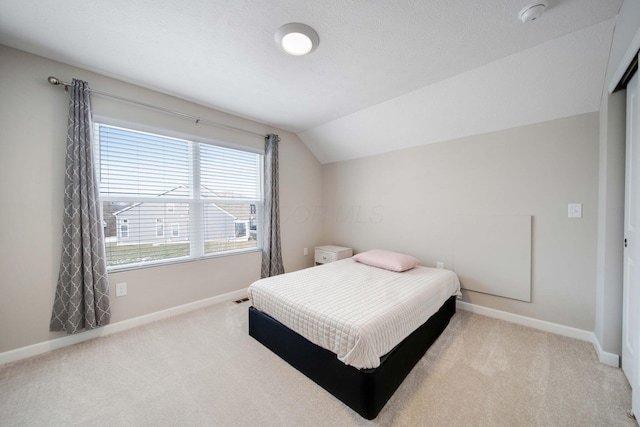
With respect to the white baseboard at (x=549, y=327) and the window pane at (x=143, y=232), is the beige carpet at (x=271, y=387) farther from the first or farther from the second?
the window pane at (x=143, y=232)

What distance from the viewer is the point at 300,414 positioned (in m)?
1.41

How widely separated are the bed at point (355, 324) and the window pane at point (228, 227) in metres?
1.18

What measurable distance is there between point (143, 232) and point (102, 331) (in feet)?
3.14

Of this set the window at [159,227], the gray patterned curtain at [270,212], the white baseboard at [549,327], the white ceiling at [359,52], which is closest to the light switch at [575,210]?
the white ceiling at [359,52]

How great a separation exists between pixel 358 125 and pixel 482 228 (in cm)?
193

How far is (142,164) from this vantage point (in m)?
2.54

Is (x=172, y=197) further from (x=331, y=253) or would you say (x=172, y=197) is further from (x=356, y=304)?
(x=356, y=304)

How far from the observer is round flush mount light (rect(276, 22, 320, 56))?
1.64 m

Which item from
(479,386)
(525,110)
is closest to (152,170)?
(479,386)

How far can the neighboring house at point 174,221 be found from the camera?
8.09ft

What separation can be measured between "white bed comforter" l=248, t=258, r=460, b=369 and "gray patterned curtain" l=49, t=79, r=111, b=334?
1.39 meters

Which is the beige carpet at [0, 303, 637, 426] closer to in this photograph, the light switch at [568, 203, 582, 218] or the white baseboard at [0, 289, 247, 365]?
the white baseboard at [0, 289, 247, 365]

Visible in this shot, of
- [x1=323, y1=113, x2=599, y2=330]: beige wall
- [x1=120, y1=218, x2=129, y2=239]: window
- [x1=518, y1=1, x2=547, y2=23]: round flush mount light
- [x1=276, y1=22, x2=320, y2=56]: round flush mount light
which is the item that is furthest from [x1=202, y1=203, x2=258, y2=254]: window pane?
[x1=518, y1=1, x2=547, y2=23]: round flush mount light

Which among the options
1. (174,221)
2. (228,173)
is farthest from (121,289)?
(228,173)
